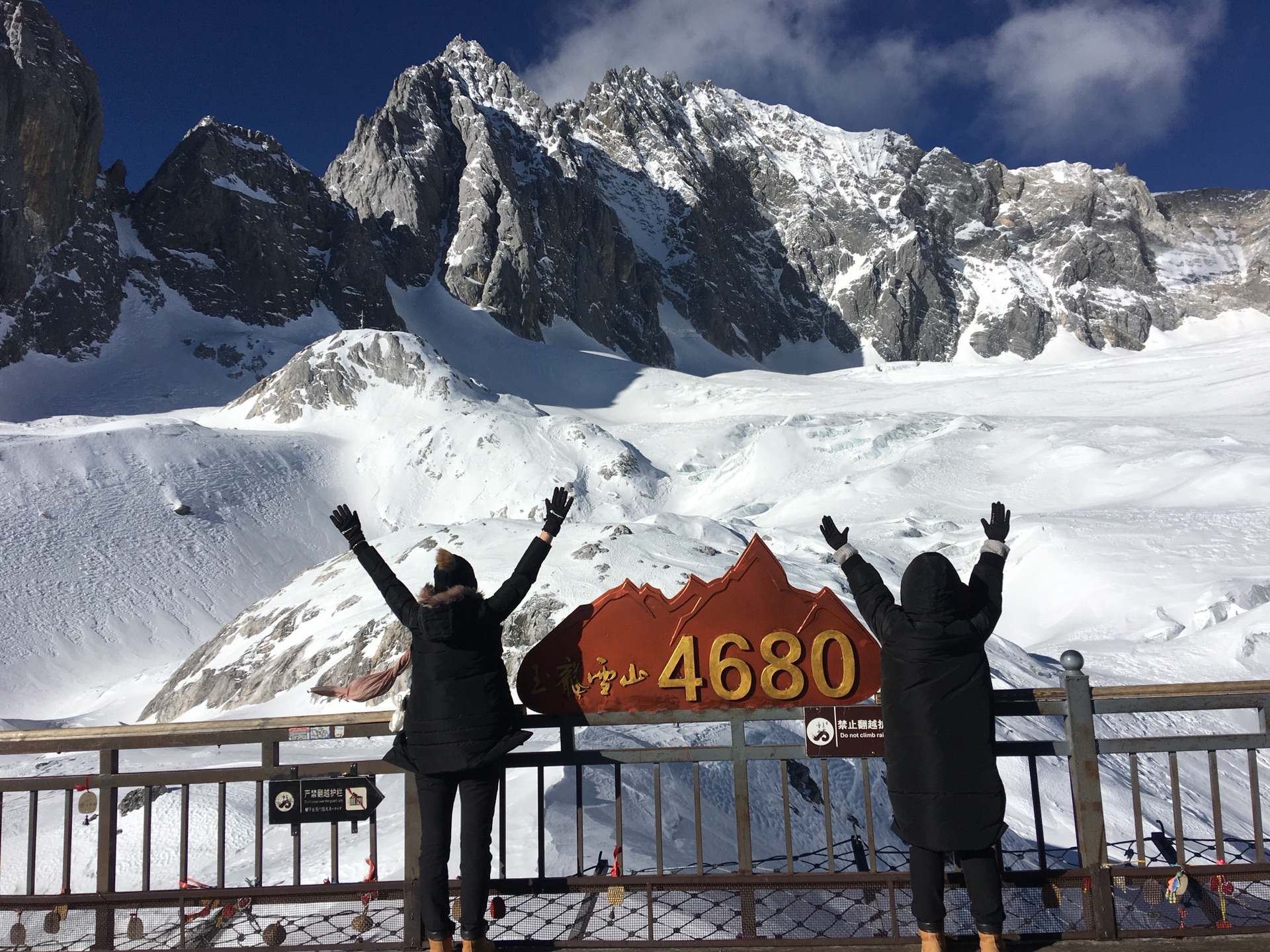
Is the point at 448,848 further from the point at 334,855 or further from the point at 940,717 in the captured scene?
the point at 940,717

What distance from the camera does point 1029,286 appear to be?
408ft

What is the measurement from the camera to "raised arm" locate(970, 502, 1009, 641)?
3646 millimetres

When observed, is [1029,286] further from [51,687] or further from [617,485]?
[51,687]

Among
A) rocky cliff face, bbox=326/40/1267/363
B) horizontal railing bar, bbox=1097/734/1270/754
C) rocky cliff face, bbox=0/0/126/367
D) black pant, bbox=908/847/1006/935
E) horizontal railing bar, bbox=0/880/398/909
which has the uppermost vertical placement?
rocky cliff face, bbox=326/40/1267/363

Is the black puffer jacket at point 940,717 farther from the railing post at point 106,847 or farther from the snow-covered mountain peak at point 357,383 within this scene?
the snow-covered mountain peak at point 357,383

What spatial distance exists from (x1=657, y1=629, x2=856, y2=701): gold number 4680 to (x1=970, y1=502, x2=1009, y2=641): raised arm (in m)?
0.85

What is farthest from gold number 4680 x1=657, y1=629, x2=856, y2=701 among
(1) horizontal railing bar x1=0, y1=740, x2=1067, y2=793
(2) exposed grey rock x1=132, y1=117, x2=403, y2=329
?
(2) exposed grey rock x1=132, y1=117, x2=403, y2=329

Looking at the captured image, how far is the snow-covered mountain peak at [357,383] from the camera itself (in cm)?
4456

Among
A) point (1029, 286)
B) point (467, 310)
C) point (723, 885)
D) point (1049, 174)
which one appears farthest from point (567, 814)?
point (1049, 174)

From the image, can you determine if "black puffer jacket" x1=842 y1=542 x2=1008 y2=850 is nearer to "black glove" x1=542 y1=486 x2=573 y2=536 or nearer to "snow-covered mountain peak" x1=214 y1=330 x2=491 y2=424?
"black glove" x1=542 y1=486 x2=573 y2=536

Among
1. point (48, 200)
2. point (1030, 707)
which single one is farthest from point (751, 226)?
point (1030, 707)

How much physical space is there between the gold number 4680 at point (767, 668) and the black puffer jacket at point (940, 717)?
749mm

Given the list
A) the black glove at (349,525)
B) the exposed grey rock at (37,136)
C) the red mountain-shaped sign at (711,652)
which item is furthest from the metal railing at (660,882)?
the exposed grey rock at (37,136)

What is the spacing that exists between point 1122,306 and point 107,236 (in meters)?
122
